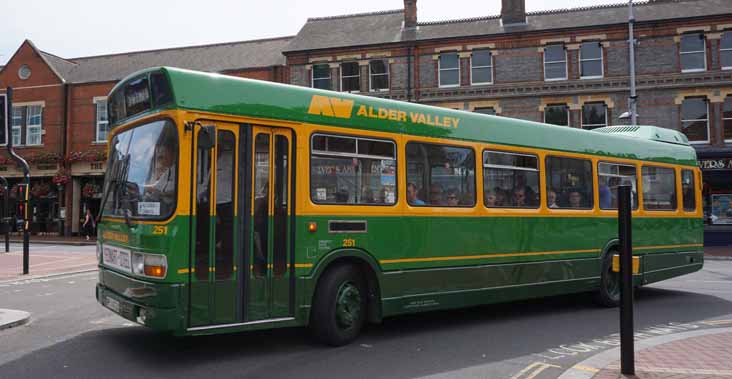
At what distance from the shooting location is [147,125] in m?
6.24

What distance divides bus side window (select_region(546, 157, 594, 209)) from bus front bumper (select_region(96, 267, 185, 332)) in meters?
5.96

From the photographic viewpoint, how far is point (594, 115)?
27.2 meters

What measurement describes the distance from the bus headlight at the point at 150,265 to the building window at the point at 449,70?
80.6 feet

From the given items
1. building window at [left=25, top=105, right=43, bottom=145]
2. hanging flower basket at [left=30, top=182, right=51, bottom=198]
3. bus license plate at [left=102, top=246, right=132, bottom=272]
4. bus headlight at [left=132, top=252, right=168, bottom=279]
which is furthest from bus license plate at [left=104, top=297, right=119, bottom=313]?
building window at [left=25, top=105, right=43, bottom=145]

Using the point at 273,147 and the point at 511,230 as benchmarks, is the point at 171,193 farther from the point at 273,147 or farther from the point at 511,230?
the point at 511,230

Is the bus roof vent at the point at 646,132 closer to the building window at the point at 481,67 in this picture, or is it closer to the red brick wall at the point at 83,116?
the building window at the point at 481,67

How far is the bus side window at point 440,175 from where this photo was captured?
7609mm

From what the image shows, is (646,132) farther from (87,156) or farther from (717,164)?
(87,156)

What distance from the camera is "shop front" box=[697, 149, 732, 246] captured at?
25844mm

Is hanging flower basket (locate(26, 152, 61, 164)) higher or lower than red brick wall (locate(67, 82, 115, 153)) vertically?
lower

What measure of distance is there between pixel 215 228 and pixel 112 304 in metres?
1.59

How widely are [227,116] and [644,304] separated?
8184 mm

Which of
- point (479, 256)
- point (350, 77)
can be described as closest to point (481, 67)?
point (350, 77)

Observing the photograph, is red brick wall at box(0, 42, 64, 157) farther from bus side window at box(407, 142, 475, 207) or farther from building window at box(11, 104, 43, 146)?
bus side window at box(407, 142, 475, 207)
